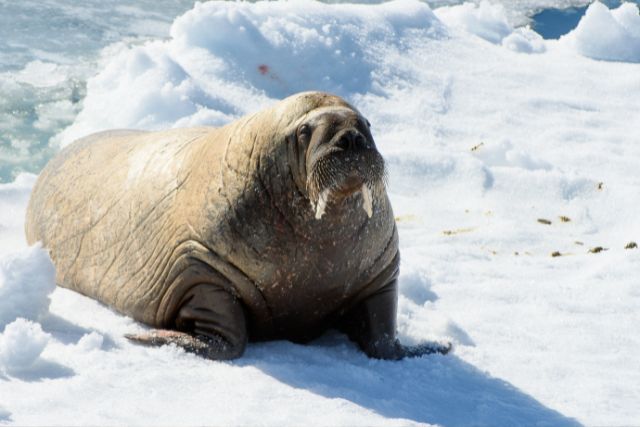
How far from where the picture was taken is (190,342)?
450cm

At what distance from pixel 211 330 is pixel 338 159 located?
1.00 m

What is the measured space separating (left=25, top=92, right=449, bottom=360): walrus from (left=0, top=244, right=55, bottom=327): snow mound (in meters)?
0.47

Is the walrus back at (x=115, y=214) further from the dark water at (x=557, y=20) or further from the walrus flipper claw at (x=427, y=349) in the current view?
the dark water at (x=557, y=20)

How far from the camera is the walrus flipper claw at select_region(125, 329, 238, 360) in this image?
175 inches

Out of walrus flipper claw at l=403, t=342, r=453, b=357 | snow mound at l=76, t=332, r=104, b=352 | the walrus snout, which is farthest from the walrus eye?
snow mound at l=76, t=332, r=104, b=352

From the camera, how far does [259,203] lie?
14.8ft

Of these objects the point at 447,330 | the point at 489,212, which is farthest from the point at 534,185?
the point at 447,330

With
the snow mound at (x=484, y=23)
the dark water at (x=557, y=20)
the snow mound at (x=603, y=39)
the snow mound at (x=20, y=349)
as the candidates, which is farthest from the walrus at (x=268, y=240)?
the dark water at (x=557, y=20)

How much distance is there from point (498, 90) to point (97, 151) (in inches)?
193

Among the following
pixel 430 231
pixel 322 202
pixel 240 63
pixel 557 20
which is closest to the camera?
pixel 322 202

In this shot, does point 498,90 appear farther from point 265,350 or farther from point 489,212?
point 265,350

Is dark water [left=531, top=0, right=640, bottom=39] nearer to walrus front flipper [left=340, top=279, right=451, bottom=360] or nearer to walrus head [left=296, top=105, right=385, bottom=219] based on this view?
walrus front flipper [left=340, top=279, right=451, bottom=360]

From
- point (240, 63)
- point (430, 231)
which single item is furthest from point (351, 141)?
point (240, 63)

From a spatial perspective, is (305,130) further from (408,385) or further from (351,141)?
(408,385)
